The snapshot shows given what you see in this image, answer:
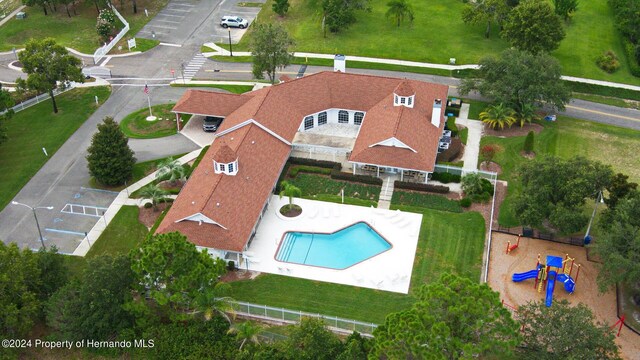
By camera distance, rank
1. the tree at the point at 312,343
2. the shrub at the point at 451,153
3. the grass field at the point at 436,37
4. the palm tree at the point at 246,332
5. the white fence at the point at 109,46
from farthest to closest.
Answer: the white fence at the point at 109,46
the grass field at the point at 436,37
the shrub at the point at 451,153
the palm tree at the point at 246,332
the tree at the point at 312,343

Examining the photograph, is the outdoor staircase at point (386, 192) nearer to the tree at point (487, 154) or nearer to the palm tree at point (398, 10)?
the tree at point (487, 154)

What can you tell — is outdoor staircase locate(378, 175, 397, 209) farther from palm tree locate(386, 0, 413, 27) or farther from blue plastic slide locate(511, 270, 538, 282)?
palm tree locate(386, 0, 413, 27)

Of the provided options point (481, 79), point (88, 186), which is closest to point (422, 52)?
point (481, 79)

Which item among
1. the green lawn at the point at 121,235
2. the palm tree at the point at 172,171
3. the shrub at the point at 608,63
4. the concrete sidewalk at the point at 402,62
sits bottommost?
the green lawn at the point at 121,235

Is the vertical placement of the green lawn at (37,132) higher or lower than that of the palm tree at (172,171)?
lower

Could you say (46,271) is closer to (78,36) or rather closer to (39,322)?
(39,322)

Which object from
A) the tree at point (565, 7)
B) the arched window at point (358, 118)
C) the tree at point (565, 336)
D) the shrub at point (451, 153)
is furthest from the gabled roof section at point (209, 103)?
the tree at point (565, 7)

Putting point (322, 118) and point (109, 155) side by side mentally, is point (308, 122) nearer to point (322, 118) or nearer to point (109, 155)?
point (322, 118)

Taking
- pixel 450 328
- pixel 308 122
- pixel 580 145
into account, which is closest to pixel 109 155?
pixel 308 122
